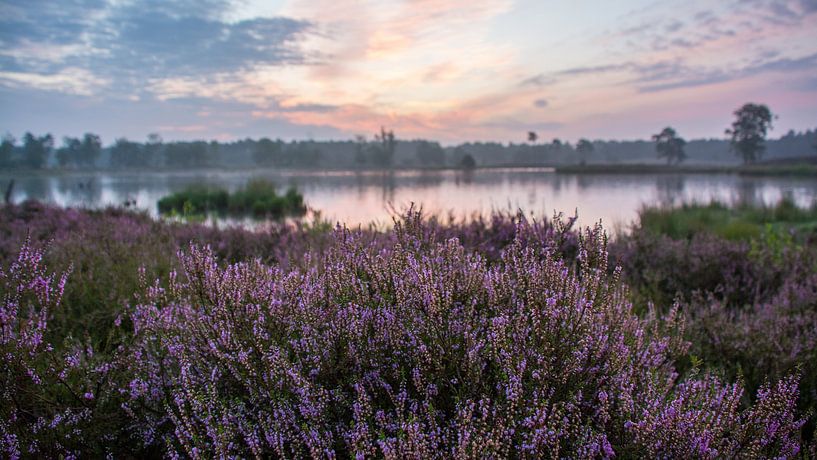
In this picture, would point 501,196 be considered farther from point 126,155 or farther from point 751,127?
point 126,155

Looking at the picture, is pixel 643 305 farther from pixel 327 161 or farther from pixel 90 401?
pixel 327 161

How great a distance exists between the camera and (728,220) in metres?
15.6

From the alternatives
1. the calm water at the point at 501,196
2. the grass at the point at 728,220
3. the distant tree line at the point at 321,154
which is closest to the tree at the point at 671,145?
the distant tree line at the point at 321,154

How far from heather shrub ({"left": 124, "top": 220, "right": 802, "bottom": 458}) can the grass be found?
32.6ft

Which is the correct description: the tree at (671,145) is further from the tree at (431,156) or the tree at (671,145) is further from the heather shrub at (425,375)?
the heather shrub at (425,375)

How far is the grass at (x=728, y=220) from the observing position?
40.2 ft

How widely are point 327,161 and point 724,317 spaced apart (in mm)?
161215

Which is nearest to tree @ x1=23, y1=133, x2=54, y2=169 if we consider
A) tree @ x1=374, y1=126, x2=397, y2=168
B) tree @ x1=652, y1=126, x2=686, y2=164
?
tree @ x1=374, y1=126, x2=397, y2=168

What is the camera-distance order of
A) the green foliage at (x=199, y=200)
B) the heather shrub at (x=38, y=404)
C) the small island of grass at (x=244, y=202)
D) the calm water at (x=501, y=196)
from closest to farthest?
the heather shrub at (x=38, y=404)
the calm water at (x=501, y=196)
the small island of grass at (x=244, y=202)
the green foliage at (x=199, y=200)

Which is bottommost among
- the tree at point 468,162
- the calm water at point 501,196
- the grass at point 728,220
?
the grass at point 728,220

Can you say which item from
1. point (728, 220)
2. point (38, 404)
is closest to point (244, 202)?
point (728, 220)

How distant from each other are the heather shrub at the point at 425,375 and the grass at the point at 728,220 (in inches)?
391

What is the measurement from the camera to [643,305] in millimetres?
5883

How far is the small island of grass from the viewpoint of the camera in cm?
2402
